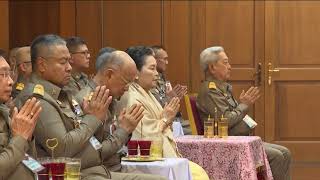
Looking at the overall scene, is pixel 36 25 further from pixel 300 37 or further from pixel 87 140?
pixel 87 140

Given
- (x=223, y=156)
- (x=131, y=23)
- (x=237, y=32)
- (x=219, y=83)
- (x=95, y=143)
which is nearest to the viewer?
(x=95, y=143)

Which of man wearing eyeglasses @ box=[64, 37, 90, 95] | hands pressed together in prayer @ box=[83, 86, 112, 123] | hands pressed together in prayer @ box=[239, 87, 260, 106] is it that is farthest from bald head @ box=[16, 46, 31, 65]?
hands pressed together in prayer @ box=[83, 86, 112, 123]

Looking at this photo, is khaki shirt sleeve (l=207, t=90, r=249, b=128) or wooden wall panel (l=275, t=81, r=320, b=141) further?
wooden wall panel (l=275, t=81, r=320, b=141)

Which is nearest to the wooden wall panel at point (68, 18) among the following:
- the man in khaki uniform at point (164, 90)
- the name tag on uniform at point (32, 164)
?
the man in khaki uniform at point (164, 90)

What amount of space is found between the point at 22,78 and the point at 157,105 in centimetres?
138

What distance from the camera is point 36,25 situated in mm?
9234

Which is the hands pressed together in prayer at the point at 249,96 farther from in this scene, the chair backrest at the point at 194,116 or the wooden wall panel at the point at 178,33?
the wooden wall panel at the point at 178,33

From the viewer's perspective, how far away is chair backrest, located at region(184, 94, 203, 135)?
19.5 ft

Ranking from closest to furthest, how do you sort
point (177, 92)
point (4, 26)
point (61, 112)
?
1. point (61, 112)
2. point (177, 92)
3. point (4, 26)

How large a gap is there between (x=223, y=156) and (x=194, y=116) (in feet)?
3.03

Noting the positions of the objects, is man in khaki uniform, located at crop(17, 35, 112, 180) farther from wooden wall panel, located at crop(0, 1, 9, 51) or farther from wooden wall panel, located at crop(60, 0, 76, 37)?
wooden wall panel, located at crop(60, 0, 76, 37)

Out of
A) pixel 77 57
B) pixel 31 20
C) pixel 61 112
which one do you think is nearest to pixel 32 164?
pixel 61 112

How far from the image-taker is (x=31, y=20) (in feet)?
30.4

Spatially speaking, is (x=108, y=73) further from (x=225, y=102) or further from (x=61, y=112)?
(x=225, y=102)
